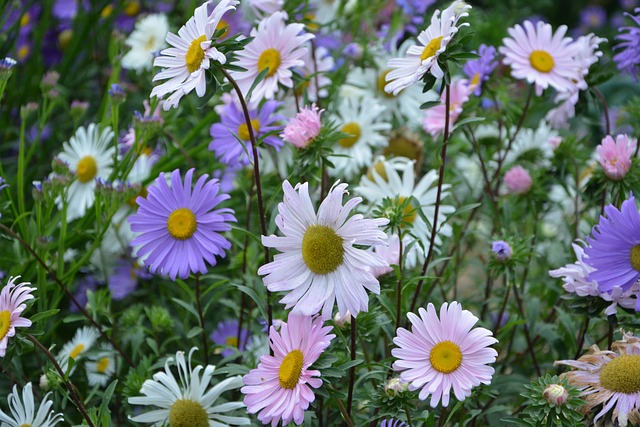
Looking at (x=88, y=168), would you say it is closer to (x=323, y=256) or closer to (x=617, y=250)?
(x=323, y=256)

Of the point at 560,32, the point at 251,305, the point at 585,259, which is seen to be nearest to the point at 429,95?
the point at 560,32

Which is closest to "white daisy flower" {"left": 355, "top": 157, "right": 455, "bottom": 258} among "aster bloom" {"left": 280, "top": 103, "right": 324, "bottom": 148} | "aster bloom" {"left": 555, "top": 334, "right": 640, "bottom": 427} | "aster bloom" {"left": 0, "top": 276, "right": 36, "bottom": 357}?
"aster bloom" {"left": 280, "top": 103, "right": 324, "bottom": 148}

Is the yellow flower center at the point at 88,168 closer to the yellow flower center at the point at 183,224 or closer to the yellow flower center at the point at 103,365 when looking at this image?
the yellow flower center at the point at 103,365

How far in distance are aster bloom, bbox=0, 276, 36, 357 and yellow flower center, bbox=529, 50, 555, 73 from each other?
2.28 feet

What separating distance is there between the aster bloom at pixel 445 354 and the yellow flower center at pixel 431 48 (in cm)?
25

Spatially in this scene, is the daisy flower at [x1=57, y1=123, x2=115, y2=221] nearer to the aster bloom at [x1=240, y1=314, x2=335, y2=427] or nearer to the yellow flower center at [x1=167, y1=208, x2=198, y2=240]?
the yellow flower center at [x1=167, y1=208, x2=198, y2=240]

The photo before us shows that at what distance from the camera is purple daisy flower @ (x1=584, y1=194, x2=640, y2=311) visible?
74 centimetres

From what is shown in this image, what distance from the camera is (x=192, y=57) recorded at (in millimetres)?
772

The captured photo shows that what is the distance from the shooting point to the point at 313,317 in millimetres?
770

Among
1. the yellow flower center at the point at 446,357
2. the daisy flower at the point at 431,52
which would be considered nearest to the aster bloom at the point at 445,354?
the yellow flower center at the point at 446,357

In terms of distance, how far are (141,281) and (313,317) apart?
0.63 metres

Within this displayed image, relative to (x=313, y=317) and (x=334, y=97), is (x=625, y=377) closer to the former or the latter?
(x=313, y=317)

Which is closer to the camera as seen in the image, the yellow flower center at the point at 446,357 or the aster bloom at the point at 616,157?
the yellow flower center at the point at 446,357

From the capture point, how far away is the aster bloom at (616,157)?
904mm
